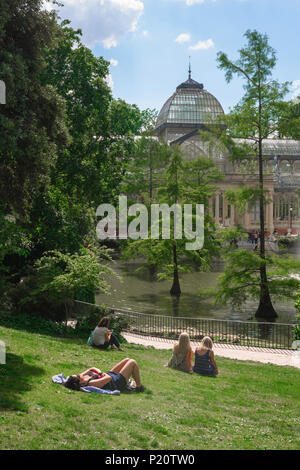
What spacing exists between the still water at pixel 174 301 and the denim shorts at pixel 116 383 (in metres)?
12.2

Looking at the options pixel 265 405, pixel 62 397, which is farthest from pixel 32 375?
pixel 265 405

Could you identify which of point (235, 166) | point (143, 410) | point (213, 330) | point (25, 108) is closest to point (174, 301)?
point (213, 330)

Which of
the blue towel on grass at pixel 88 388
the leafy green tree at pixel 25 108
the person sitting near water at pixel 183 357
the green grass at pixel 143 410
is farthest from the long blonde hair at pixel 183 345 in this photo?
the leafy green tree at pixel 25 108

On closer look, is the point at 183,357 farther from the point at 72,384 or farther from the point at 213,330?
the point at 213,330

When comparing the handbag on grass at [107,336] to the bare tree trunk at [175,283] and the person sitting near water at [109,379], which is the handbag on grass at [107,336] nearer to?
the person sitting near water at [109,379]

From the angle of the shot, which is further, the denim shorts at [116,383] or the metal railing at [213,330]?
the metal railing at [213,330]

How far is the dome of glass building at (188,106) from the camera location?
94.1 meters

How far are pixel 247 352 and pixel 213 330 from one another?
4.28 meters

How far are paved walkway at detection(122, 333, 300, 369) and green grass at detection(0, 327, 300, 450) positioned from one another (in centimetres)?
350

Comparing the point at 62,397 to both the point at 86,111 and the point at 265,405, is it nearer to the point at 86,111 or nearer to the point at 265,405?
the point at 265,405

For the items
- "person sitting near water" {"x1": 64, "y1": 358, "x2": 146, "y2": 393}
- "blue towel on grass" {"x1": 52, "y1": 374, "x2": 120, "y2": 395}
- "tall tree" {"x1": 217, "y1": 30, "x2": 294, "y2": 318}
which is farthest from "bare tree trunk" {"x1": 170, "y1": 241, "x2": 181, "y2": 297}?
"blue towel on grass" {"x1": 52, "y1": 374, "x2": 120, "y2": 395}

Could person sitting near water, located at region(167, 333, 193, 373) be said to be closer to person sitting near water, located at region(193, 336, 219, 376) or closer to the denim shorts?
person sitting near water, located at region(193, 336, 219, 376)

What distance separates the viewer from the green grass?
6770mm

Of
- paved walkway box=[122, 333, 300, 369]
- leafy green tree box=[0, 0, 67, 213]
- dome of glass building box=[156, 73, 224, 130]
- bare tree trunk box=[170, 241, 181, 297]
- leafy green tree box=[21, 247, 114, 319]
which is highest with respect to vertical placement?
dome of glass building box=[156, 73, 224, 130]
